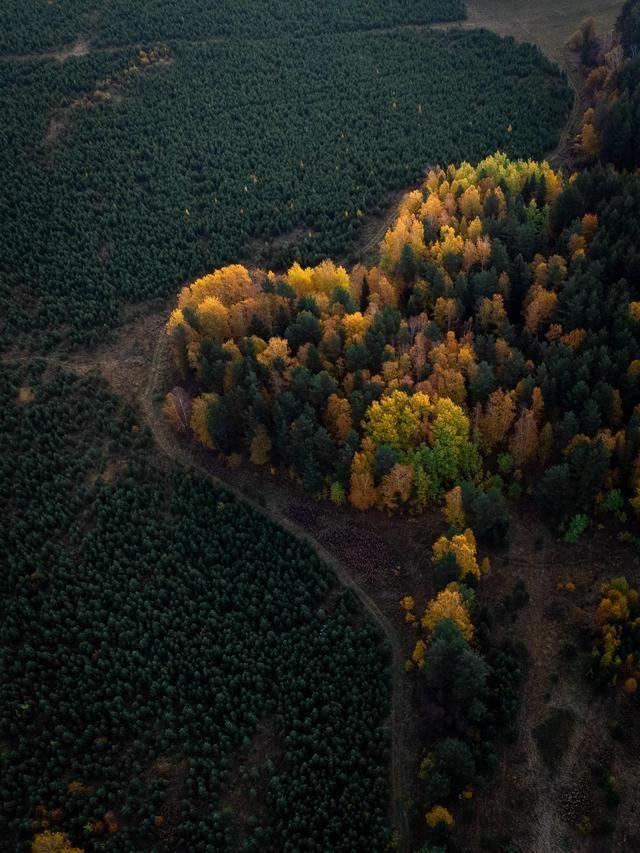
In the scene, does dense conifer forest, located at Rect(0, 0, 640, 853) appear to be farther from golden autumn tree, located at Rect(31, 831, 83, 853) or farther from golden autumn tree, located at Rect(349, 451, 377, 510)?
golden autumn tree, located at Rect(349, 451, 377, 510)

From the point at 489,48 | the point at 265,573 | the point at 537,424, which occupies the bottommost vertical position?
the point at 265,573

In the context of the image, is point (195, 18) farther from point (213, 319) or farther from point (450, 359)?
point (450, 359)

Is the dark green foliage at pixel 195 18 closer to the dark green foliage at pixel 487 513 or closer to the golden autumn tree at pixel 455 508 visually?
the golden autumn tree at pixel 455 508

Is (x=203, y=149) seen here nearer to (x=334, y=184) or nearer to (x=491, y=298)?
(x=334, y=184)

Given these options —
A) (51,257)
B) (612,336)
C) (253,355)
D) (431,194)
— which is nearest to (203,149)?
(51,257)

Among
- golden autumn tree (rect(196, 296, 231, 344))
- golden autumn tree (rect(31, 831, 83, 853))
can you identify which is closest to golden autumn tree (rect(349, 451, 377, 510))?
golden autumn tree (rect(196, 296, 231, 344))

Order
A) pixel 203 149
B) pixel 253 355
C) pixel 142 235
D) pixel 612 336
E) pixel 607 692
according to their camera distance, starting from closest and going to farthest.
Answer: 1. pixel 607 692
2. pixel 612 336
3. pixel 253 355
4. pixel 142 235
5. pixel 203 149
